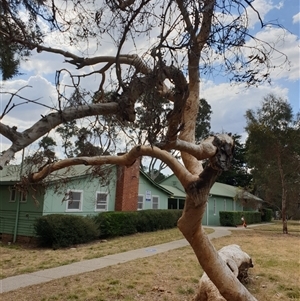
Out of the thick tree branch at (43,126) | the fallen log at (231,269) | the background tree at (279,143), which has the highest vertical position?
the background tree at (279,143)

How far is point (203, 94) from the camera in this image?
5469mm

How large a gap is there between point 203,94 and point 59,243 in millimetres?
10066

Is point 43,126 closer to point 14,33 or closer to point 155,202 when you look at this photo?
point 14,33

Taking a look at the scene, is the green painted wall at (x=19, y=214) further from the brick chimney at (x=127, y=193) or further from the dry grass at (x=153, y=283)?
the dry grass at (x=153, y=283)

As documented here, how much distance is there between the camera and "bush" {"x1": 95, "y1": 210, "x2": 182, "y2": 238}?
638 inches

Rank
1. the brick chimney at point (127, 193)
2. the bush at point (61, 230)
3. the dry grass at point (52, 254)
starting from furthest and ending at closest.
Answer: the brick chimney at point (127, 193) → the bush at point (61, 230) → the dry grass at point (52, 254)

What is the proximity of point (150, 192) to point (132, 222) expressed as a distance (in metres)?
4.87

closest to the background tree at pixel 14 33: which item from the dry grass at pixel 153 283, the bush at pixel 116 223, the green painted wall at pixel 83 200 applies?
the dry grass at pixel 153 283

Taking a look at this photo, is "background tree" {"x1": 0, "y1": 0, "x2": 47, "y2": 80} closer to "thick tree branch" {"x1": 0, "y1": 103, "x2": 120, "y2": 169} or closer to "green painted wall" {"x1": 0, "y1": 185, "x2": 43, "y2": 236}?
"thick tree branch" {"x1": 0, "y1": 103, "x2": 120, "y2": 169}

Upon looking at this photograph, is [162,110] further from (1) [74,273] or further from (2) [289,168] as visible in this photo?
(2) [289,168]

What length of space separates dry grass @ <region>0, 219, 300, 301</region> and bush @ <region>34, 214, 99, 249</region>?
455cm

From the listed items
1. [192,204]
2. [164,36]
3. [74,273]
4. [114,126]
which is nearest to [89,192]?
[74,273]

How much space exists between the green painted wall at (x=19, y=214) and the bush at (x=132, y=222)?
2.91 meters

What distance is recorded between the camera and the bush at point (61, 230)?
13344 mm
